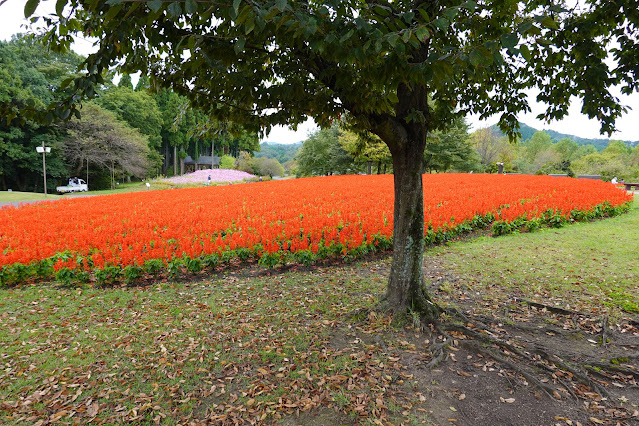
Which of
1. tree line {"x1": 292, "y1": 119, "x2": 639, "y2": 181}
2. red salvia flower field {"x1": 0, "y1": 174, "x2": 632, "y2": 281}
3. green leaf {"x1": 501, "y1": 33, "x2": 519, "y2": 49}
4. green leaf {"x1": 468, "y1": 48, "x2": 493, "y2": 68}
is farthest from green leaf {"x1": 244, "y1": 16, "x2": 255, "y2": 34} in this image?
tree line {"x1": 292, "y1": 119, "x2": 639, "y2": 181}

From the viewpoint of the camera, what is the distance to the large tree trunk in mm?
3994

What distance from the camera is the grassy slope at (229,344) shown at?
2.94 m

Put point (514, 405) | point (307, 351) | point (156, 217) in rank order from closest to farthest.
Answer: point (514, 405) → point (307, 351) → point (156, 217)

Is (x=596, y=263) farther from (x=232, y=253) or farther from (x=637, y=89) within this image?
(x=232, y=253)

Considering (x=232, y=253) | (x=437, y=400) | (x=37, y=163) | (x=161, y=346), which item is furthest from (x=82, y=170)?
(x=437, y=400)

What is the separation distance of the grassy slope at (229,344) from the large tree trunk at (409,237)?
0.46 m

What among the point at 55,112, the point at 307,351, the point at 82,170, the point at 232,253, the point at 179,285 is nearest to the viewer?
the point at 55,112

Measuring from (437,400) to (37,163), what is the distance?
3534 centimetres

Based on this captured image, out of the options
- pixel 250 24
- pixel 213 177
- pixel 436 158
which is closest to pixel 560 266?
pixel 250 24

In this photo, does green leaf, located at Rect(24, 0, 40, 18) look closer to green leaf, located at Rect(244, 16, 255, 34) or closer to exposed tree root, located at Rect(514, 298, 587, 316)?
green leaf, located at Rect(244, 16, 255, 34)

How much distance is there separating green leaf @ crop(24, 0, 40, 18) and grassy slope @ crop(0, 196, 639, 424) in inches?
117

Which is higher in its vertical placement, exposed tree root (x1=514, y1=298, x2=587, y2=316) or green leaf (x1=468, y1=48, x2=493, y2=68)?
green leaf (x1=468, y1=48, x2=493, y2=68)

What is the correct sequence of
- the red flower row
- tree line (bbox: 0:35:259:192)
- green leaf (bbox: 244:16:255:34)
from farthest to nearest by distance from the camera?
1. tree line (bbox: 0:35:259:192)
2. the red flower row
3. green leaf (bbox: 244:16:255:34)

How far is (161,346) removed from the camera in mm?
3854
